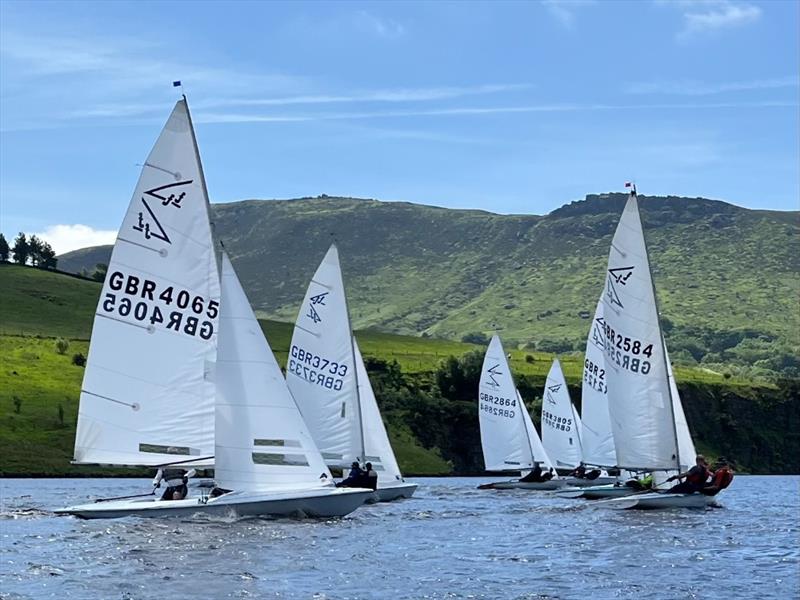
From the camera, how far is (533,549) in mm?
41750

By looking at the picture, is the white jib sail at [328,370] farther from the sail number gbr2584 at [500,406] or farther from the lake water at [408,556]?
the sail number gbr2584 at [500,406]

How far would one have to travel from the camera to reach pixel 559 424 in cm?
9462

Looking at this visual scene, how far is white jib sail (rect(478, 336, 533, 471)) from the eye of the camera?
87938 millimetres

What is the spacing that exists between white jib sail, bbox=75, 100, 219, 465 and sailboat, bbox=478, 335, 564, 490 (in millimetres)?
45128

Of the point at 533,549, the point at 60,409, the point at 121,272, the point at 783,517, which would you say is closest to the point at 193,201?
the point at 121,272

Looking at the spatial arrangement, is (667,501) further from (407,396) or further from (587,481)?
(407,396)

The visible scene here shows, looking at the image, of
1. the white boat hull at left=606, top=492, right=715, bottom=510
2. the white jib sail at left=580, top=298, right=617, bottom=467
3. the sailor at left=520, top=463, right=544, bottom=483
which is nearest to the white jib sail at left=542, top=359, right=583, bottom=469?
the sailor at left=520, top=463, right=544, bottom=483

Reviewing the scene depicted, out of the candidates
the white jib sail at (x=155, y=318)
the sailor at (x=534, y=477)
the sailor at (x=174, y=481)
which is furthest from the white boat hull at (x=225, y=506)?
the sailor at (x=534, y=477)

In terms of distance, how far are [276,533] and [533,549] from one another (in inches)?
297

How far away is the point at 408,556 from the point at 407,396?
10031cm

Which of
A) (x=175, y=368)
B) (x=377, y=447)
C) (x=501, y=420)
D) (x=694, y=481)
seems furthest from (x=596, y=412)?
(x=175, y=368)

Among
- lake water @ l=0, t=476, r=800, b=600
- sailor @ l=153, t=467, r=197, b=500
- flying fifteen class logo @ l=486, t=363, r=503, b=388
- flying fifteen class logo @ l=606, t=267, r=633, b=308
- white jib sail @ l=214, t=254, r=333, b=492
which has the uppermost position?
flying fifteen class logo @ l=606, t=267, r=633, b=308

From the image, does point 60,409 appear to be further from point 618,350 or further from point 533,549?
point 533,549

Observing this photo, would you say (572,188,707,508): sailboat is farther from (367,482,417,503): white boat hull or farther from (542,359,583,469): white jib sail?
(542,359,583,469): white jib sail
